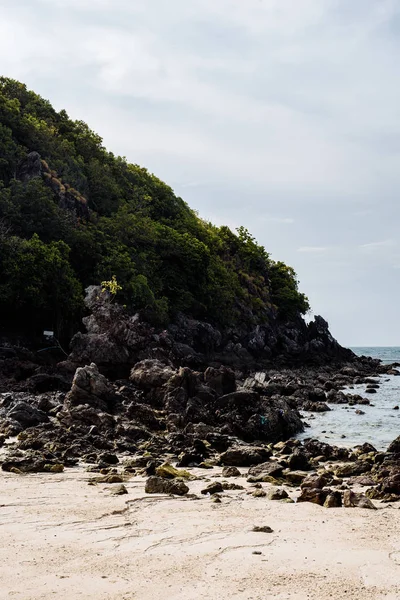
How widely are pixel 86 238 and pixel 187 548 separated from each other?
45.0 meters

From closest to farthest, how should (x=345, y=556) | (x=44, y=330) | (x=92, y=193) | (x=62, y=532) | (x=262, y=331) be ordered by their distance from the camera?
(x=345, y=556) → (x=62, y=532) → (x=44, y=330) → (x=92, y=193) → (x=262, y=331)

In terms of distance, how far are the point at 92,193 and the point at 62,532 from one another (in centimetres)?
5833

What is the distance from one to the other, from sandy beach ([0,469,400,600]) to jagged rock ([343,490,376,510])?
352mm

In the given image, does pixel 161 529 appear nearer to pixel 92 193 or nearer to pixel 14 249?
pixel 14 249

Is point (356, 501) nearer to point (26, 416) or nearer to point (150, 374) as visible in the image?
point (26, 416)

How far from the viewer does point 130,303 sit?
50000 millimetres

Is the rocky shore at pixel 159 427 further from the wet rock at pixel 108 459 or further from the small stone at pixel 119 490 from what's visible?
the small stone at pixel 119 490

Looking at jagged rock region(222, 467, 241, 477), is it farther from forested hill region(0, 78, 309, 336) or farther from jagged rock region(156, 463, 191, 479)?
forested hill region(0, 78, 309, 336)

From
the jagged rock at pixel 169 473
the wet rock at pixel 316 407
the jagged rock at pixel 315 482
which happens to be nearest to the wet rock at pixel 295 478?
the jagged rock at pixel 315 482

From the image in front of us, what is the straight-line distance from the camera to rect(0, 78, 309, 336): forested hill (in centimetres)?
4262

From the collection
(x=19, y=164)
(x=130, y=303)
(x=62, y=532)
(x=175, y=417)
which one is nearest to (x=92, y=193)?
(x=19, y=164)

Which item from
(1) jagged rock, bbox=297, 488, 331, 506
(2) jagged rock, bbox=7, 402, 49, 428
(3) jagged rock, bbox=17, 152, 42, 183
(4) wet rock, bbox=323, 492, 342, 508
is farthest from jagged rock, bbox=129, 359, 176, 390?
(3) jagged rock, bbox=17, 152, 42, 183

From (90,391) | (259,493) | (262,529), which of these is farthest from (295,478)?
(90,391)

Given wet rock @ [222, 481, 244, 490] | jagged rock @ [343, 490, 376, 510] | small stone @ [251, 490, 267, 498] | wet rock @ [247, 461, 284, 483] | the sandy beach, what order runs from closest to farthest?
the sandy beach
jagged rock @ [343, 490, 376, 510]
small stone @ [251, 490, 267, 498]
wet rock @ [222, 481, 244, 490]
wet rock @ [247, 461, 284, 483]
